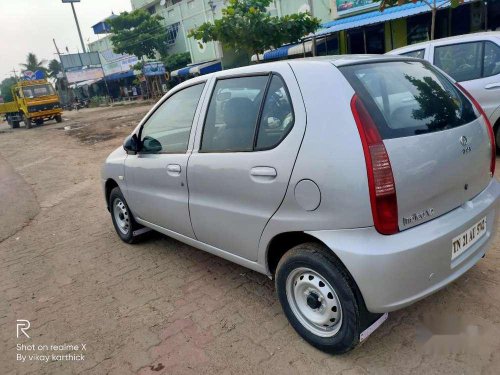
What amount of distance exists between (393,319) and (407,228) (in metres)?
0.88

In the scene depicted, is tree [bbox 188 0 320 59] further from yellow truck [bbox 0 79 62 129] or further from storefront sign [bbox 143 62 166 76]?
storefront sign [bbox 143 62 166 76]

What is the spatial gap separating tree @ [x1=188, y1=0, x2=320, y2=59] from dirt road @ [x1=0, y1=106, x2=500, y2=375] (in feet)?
34.3

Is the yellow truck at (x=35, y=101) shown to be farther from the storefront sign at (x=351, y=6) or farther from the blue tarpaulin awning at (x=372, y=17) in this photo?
the storefront sign at (x=351, y=6)

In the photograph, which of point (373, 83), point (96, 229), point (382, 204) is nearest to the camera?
point (382, 204)

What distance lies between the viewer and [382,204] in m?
2.00

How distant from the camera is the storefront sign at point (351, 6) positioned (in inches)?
617

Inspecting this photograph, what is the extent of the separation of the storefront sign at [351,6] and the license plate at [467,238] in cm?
1530

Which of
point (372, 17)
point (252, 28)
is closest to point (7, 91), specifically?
point (252, 28)

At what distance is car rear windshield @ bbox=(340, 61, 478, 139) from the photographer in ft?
7.06

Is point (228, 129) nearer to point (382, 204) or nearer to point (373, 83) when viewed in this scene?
point (373, 83)

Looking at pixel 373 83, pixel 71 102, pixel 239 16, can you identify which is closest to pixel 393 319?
pixel 373 83

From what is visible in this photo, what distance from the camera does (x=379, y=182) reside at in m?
1.98

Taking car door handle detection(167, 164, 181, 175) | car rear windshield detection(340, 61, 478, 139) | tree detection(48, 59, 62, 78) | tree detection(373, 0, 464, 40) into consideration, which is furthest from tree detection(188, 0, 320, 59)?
tree detection(48, 59, 62, 78)

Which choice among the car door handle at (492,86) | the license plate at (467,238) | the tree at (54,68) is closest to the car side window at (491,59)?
the car door handle at (492,86)
